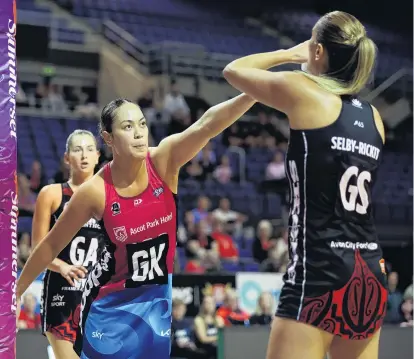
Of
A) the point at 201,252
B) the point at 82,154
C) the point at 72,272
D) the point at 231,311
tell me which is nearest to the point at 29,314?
the point at 231,311

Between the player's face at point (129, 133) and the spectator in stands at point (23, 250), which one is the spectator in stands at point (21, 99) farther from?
the player's face at point (129, 133)

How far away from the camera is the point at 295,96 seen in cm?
330

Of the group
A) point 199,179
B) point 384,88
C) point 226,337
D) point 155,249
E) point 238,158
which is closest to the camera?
point 155,249

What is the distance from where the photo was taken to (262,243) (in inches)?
496

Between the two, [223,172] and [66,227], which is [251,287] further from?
[66,227]

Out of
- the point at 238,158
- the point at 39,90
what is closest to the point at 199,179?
the point at 238,158

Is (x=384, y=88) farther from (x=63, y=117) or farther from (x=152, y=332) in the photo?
(x=152, y=332)

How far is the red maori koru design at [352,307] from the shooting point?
3.26 metres

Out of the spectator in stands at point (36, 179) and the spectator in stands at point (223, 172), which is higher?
the spectator in stands at point (223, 172)

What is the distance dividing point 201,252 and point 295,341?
8.47m

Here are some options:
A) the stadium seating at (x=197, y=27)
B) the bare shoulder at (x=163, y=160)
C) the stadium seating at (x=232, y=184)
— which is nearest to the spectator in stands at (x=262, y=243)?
the stadium seating at (x=232, y=184)

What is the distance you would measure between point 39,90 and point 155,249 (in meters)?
12.0

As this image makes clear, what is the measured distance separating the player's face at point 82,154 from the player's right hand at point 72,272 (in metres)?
0.74

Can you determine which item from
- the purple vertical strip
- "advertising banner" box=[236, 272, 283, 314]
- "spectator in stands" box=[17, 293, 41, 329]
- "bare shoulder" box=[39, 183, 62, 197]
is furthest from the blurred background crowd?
the purple vertical strip
